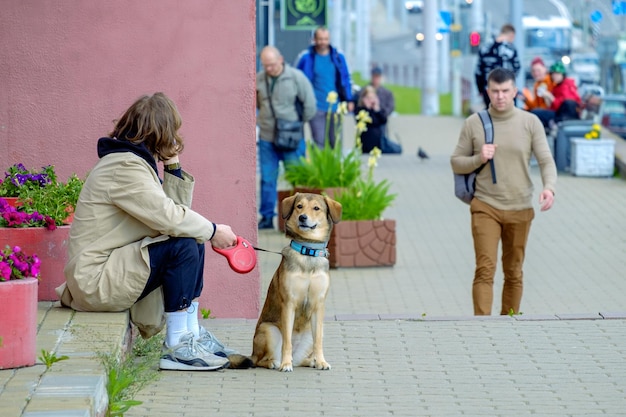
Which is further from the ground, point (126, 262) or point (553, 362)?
point (126, 262)

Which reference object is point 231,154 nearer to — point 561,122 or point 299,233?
point 299,233

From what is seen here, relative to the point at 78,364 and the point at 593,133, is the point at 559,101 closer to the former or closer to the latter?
the point at 593,133

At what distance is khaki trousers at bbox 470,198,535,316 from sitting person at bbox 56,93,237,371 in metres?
2.76

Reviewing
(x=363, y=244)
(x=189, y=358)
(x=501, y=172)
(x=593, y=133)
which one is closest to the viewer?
(x=189, y=358)

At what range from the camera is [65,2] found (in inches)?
344

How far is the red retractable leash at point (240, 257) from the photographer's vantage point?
7.07m

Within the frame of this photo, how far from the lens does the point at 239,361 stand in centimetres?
721

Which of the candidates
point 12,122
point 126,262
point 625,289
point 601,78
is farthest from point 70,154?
point 601,78

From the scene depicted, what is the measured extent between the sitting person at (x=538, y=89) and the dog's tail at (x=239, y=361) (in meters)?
14.7

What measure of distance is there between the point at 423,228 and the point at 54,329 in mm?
8625

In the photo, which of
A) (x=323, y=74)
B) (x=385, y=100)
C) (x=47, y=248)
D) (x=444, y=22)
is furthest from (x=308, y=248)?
(x=444, y=22)

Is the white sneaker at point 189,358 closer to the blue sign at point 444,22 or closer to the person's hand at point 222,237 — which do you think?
the person's hand at point 222,237

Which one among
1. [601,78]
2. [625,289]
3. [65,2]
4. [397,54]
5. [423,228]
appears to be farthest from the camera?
[397,54]

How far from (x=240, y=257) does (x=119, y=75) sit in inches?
87.9
